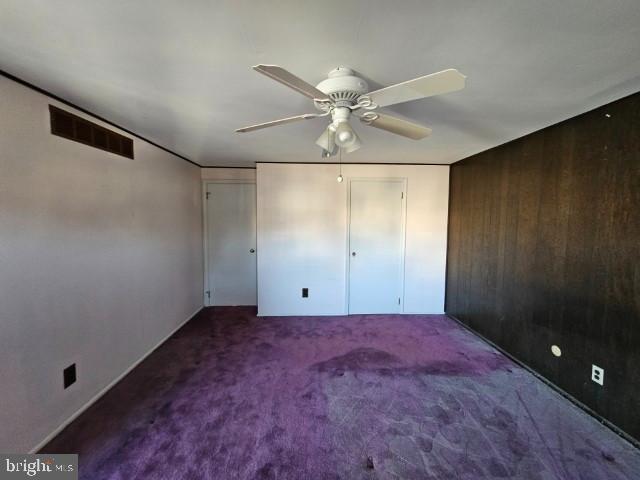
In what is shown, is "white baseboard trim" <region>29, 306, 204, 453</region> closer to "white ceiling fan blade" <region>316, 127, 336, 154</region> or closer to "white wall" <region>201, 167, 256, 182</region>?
"white wall" <region>201, 167, 256, 182</region>

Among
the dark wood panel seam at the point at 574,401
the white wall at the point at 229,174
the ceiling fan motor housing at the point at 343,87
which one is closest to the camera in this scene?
the ceiling fan motor housing at the point at 343,87

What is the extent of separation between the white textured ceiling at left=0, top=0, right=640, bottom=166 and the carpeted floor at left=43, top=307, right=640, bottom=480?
2143 millimetres

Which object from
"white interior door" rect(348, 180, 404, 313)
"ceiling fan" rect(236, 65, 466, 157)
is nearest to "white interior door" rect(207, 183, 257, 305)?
"white interior door" rect(348, 180, 404, 313)

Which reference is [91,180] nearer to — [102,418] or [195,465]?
[102,418]

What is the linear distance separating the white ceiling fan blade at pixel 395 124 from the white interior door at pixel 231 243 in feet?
9.95

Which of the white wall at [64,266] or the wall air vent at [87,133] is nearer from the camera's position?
the white wall at [64,266]

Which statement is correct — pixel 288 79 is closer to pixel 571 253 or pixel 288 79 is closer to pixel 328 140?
pixel 328 140

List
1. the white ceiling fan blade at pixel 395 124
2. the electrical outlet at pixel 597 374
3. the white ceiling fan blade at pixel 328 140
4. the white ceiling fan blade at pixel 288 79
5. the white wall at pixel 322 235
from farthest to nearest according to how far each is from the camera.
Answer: the white wall at pixel 322 235 < the electrical outlet at pixel 597 374 < the white ceiling fan blade at pixel 328 140 < the white ceiling fan blade at pixel 395 124 < the white ceiling fan blade at pixel 288 79

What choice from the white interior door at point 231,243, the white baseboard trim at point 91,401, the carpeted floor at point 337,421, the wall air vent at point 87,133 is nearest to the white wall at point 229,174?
the white interior door at point 231,243

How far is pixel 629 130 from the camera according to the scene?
5.88ft

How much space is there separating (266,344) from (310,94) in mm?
2681

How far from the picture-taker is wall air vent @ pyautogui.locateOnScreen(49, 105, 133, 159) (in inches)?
71.9

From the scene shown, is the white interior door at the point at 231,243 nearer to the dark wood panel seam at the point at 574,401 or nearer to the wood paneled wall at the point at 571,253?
the wood paneled wall at the point at 571,253

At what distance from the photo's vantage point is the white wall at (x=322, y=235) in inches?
155
